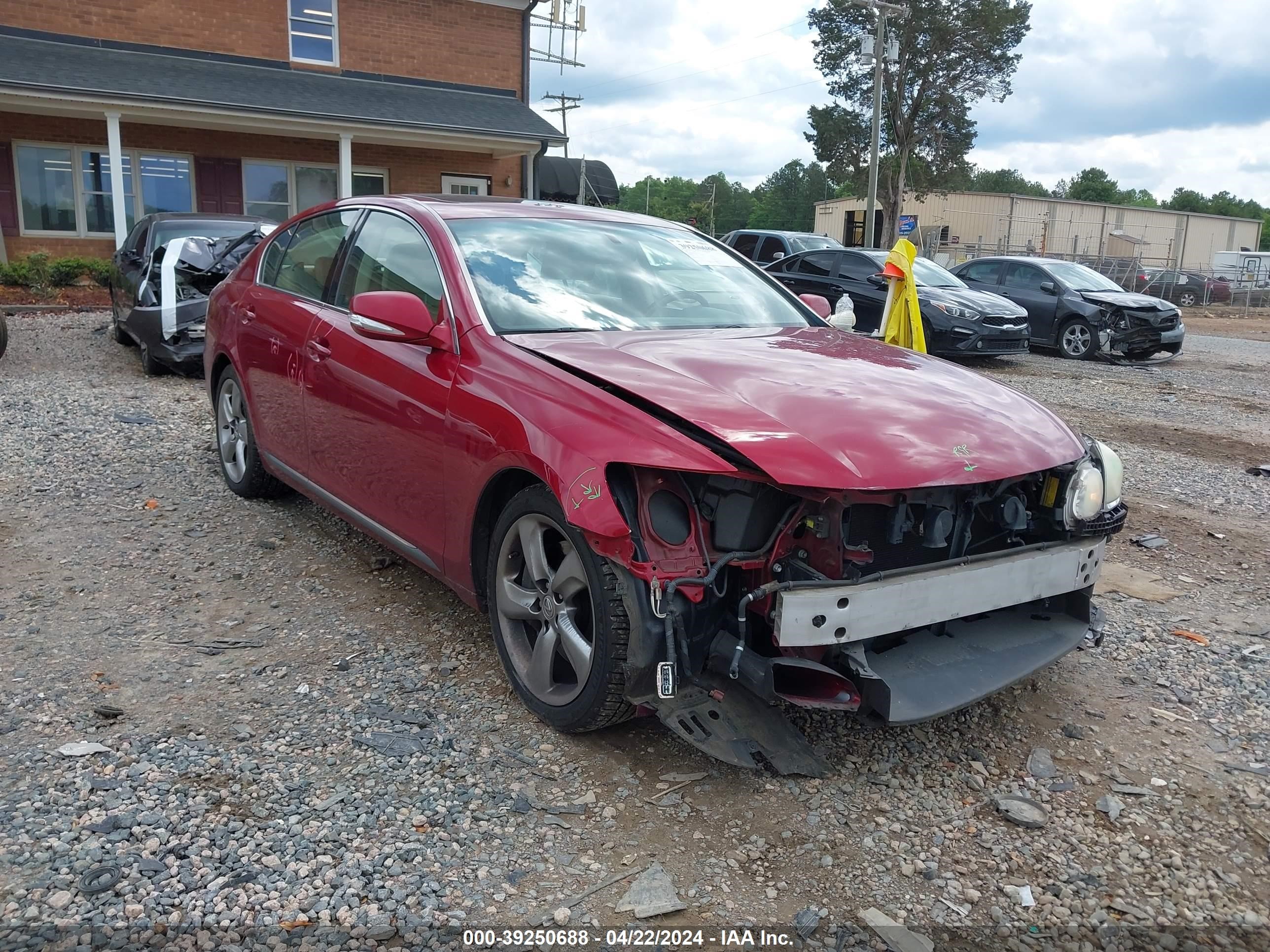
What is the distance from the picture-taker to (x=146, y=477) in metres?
6.03

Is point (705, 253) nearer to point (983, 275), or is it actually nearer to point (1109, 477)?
point (1109, 477)

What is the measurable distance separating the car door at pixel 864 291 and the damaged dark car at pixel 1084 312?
2401mm

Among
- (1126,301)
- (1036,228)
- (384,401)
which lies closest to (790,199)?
(1036,228)

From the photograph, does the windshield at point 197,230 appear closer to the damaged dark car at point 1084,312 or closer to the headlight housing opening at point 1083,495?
the headlight housing opening at point 1083,495

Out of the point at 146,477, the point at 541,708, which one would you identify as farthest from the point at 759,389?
the point at 146,477

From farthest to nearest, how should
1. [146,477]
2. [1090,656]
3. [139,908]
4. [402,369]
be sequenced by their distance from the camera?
[146,477] < [1090,656] < [402,369] < [139,908]

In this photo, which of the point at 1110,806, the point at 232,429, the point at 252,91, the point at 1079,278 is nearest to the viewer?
the point at 1110,806

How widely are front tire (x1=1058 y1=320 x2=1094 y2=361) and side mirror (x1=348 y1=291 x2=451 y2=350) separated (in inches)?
521

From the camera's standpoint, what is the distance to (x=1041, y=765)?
306 cm

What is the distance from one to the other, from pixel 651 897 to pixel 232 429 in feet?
13.6

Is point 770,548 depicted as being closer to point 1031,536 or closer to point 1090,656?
point 1031,536

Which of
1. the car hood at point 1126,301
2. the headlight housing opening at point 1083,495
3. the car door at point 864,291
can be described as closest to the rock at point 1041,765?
the headlight housing opening at point 1083,495

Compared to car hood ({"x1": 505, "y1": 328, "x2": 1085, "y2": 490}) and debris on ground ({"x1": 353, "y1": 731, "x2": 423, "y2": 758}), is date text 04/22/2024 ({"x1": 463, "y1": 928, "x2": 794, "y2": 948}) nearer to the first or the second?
debris on ground ({"x1": 353, "y1": 731, "x2": 423, "y2": 758})

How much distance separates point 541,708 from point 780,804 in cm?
79
